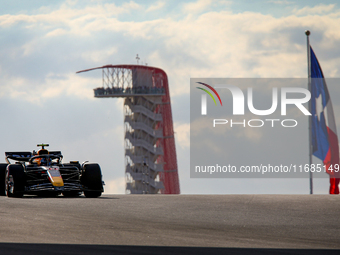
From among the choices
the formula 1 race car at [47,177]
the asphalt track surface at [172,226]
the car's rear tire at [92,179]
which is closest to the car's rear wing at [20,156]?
the formula 1 race car at [47,177]

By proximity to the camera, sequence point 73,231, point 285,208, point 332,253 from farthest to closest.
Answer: point 285,208 → point 73,231 → point 332,253

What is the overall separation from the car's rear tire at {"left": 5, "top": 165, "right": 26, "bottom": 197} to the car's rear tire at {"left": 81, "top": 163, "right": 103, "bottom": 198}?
214cm

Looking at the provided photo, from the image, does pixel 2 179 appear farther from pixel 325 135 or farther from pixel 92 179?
pixel 325 135

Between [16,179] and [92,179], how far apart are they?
2.56 metres

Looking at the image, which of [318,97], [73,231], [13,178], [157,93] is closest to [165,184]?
[157,93]

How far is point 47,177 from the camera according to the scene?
19562mm

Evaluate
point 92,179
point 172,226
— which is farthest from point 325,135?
point 172,226

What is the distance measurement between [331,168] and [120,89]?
3970 centimetres

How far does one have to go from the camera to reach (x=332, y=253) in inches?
354

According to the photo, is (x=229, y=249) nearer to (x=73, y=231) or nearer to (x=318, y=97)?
(x=73, y=231)

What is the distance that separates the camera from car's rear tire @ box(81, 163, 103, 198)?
20000 mm

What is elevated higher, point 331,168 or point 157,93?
point 157,93

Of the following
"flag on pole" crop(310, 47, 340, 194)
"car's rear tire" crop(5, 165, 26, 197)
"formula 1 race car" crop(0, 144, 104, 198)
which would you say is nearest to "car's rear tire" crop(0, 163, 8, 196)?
"formula 1 race car" crop(0, 144, 104, 198)

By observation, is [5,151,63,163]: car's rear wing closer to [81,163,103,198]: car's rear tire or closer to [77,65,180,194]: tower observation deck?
[81,163,103,198]: car's rear tire
